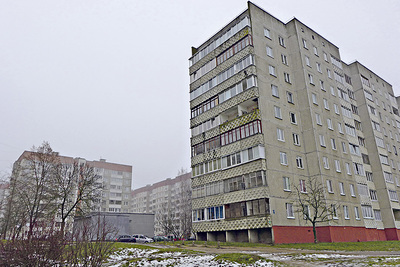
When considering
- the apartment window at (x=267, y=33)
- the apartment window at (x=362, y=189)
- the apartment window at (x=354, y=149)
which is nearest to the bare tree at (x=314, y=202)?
the apartment window at (x=362, y=189)

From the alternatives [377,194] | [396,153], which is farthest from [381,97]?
[377,194]

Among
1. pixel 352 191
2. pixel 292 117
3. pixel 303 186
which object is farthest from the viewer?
pixel 352 191

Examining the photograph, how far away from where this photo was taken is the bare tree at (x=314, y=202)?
34.9 meters

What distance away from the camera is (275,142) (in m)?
36.5

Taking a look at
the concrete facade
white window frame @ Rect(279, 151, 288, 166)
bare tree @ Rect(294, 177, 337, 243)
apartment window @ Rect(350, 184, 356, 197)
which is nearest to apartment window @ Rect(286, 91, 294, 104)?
white window frame @ Rect(279, 151, 288, 166)

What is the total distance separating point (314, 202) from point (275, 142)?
8289 millimetres

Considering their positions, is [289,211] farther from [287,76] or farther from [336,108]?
[336,108]

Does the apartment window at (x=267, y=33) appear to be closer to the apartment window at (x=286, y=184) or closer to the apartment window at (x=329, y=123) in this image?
the apartment window at (x=329, y=123)

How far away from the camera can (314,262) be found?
16.6m

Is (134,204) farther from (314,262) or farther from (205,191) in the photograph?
(314,262)

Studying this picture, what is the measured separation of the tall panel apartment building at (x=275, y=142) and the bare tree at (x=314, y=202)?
683 mm

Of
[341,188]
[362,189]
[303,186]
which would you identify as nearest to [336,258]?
[303,186]

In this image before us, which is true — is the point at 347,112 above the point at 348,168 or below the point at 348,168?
above

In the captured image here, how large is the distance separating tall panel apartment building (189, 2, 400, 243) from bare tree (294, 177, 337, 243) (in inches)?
26.9
